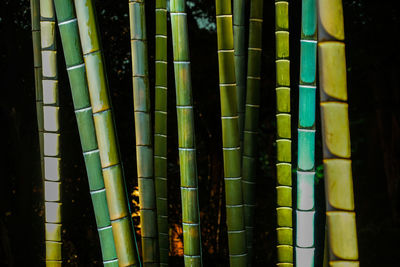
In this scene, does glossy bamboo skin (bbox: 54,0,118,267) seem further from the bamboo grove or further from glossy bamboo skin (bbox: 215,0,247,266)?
glossy bamboo skin (bbox: 215,0,247,266)

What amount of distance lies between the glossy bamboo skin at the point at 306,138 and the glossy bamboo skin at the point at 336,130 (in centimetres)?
26

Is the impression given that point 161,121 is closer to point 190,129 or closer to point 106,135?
point 190,129

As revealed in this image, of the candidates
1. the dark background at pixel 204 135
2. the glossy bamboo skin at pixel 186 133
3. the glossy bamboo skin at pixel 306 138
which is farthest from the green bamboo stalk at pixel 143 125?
the dark background at pixel 204 135

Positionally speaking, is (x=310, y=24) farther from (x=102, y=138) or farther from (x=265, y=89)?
(x=265, y=89)

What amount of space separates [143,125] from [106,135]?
0.38 m

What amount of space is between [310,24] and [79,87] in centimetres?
57

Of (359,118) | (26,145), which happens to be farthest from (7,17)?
(359,118)

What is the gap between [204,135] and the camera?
15.6 feet

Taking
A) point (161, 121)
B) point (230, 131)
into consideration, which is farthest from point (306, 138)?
point (161, 121)

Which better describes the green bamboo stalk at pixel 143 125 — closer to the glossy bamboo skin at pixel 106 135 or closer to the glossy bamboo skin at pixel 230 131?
the glossy bamboo skin at pixel 230 131

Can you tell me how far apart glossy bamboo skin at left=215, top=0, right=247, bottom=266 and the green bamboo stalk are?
250mm

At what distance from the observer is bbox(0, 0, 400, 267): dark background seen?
12.3 feet

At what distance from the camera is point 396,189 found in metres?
5.75

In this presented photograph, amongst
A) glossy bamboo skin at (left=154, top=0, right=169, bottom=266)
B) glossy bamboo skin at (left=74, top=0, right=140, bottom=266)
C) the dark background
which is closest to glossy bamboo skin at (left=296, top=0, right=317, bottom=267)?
glossy bamboo skin at (left=74, top=0, right=140, bottom=266)
